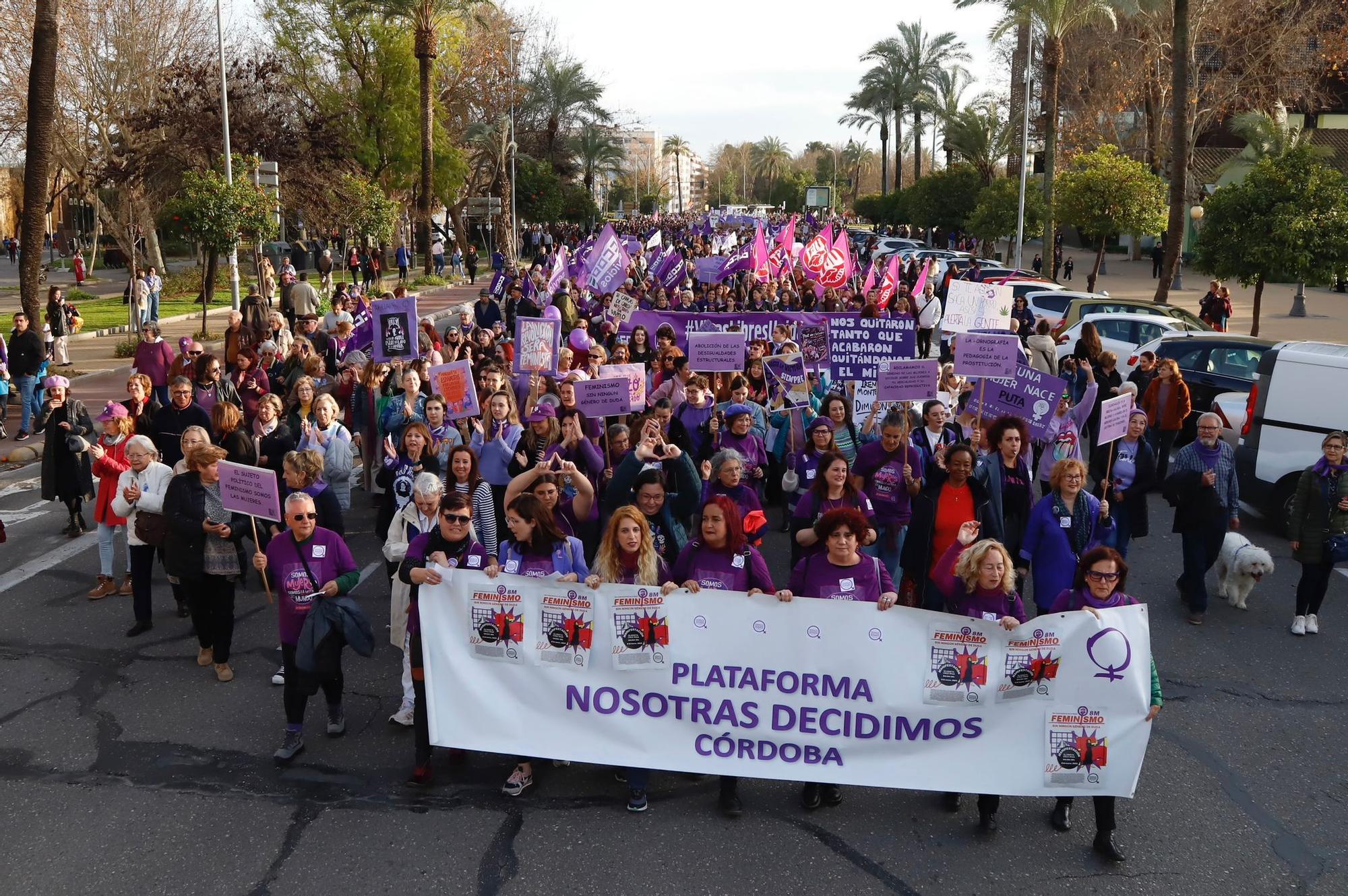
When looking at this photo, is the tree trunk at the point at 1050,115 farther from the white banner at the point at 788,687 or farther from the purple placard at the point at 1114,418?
the white banner at the point at 788,687

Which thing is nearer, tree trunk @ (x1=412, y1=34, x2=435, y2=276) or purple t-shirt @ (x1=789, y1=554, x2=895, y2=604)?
purple t-shirt @ (x1=789, y1=554, x2=895, y2=604)

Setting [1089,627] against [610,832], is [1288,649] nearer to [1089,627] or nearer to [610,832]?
[1089,627]

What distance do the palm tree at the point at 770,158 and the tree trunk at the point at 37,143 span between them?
134116 millimetres

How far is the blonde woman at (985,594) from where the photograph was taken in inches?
214

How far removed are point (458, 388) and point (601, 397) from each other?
50.4 inches

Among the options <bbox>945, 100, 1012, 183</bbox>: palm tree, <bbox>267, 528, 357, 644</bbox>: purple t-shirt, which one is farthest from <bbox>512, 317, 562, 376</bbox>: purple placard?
<bbox>945, 100, 1012, 183</bbox>: palm tree

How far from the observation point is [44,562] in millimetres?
9812

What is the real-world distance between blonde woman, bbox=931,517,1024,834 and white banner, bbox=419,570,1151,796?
108mm

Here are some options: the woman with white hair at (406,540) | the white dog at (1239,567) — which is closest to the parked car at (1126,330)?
the white dog at (1239,567)

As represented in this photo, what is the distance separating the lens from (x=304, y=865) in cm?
511

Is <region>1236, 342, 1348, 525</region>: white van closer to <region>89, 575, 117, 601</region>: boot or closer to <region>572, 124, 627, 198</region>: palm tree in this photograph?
<region>89, 575, 117, 601</region>: boot

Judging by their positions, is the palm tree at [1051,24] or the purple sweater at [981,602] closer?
the purple sweater at [981,602]

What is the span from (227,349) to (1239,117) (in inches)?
1548

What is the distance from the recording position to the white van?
10.4 meters
